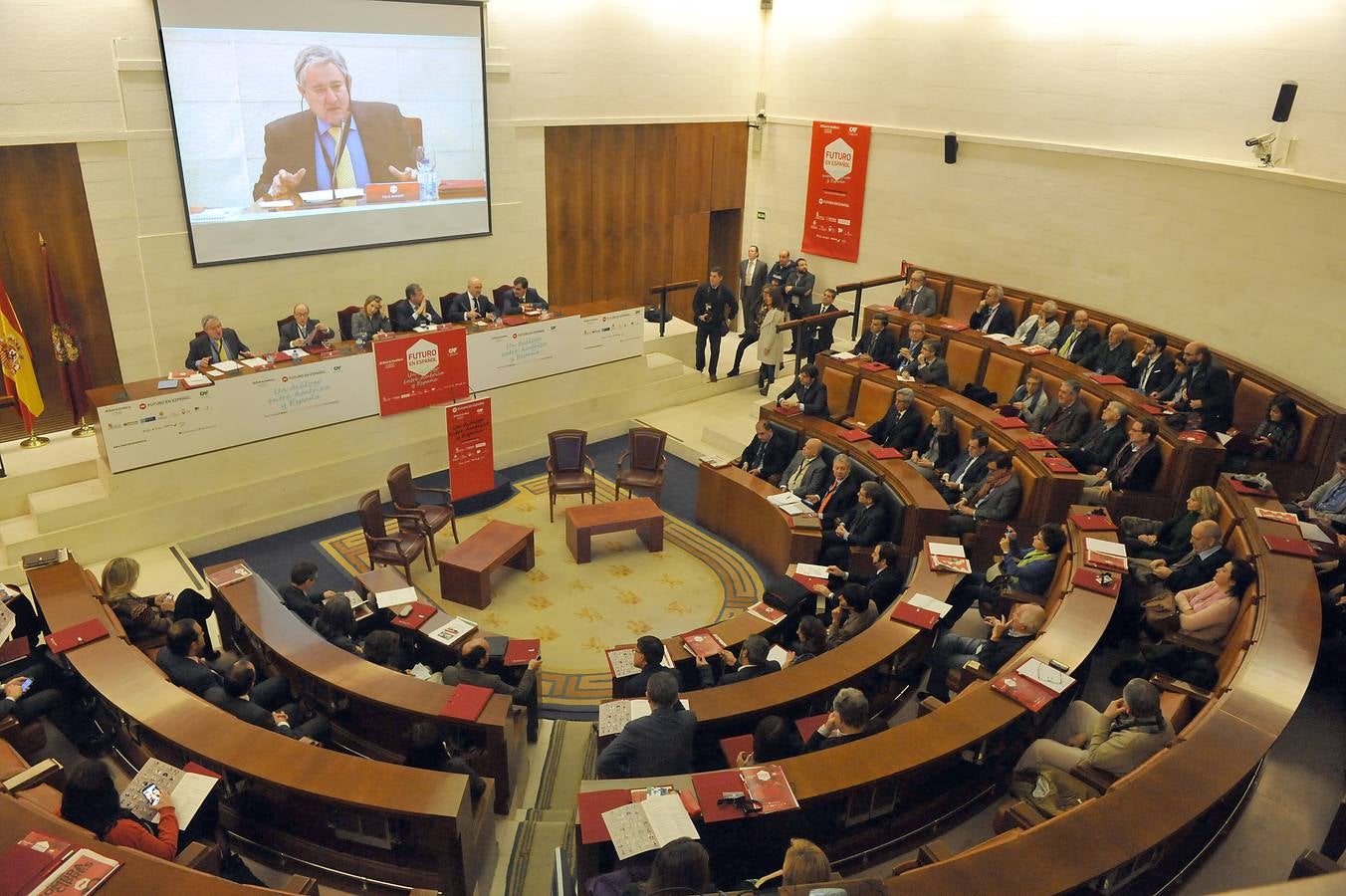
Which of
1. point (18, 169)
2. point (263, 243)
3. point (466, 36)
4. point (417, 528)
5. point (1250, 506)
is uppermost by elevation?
point (466, 36)

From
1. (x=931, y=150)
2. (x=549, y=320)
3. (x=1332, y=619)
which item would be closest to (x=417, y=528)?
(x=549, y=320)

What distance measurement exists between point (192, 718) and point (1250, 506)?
654 centimetres

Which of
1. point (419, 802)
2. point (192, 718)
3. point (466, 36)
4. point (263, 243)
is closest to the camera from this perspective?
point (419, 802)

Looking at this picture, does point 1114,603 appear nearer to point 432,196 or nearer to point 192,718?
point 192,718

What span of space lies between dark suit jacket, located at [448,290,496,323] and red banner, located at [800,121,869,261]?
5018 mm

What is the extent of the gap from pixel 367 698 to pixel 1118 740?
3713mm

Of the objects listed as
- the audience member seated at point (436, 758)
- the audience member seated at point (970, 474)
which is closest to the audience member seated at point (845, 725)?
the audience member seated at point (436, 758)

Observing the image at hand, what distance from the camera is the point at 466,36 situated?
1068 centimetres

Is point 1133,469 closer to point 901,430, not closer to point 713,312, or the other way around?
point 901,430

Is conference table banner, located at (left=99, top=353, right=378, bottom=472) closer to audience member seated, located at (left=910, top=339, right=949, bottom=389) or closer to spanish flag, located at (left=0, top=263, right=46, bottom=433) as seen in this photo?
spanish flag, located at (left=0, top=263, right=46, bottom=433)

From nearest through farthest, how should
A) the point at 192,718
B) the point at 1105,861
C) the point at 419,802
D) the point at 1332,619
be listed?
the point at 1105,861
the point at 419,802
the point at 192,718
the point at 1332,619

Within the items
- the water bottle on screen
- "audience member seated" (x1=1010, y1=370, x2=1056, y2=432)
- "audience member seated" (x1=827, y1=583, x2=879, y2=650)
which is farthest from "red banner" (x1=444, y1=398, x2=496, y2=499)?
"audience member seated" (x1=1010, y1=370, x2=1056, y2=432)

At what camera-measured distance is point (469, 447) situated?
881 cm

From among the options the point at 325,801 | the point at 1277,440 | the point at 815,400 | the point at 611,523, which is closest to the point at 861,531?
the point at 815,400
